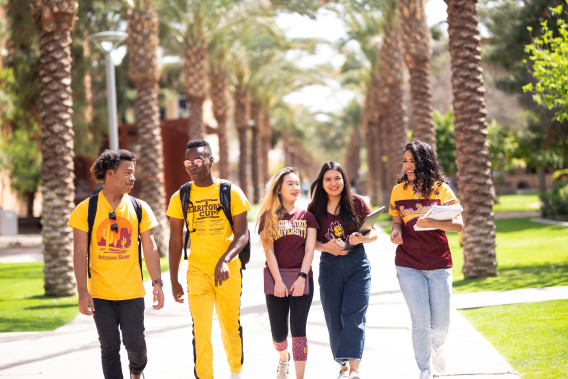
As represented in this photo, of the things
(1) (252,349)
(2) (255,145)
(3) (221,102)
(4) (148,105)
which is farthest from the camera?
(2) (255,145)

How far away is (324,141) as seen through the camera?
9731cm

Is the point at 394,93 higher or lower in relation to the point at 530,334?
higher

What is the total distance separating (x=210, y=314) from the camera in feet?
17.8

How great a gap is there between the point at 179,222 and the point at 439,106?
40.0 metres

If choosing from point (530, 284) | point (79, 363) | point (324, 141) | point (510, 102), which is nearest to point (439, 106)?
point (510, 102)

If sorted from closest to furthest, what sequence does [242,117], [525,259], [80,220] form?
[80,220]
[525,259]
[242,117]

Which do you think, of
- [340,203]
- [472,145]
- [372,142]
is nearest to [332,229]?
[340,203]

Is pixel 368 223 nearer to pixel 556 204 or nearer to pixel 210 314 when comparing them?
pixel 210 314

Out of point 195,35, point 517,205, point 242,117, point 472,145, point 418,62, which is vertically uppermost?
point 195,35

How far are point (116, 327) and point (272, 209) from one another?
4.89ft

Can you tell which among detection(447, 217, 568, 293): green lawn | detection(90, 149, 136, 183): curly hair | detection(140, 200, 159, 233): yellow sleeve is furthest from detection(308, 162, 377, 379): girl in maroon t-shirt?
detection(447, 217, 568, 293): green lawn

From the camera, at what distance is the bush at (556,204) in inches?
952

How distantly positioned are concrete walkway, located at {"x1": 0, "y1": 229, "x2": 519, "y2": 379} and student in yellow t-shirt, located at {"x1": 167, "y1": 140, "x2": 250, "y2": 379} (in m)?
0.67

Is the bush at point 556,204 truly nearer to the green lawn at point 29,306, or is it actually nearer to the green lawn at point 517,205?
the green lawn at point 517,205
